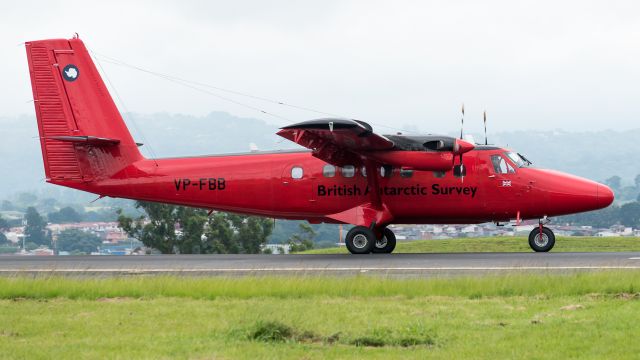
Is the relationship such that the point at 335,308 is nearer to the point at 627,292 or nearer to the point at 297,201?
the point at 627,292

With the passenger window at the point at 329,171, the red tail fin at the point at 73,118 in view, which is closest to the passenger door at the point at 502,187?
the passenger window at the point at 329,171

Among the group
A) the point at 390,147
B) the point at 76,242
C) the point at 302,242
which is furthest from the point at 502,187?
the point at 76,242

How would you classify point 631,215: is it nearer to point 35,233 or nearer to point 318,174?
point 35,233

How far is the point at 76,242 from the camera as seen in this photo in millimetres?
107438

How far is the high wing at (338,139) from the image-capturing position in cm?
2331

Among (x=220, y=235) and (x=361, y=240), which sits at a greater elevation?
(x=220, y=235)

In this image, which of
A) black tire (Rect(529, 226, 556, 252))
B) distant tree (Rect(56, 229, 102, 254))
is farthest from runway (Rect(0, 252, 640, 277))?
distant tree (Rect(56, 229, 102, 254))

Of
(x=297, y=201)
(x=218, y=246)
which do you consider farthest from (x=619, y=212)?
(x=297, y=201)

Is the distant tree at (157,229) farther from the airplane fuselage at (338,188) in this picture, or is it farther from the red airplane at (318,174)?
the airplane fuselage at (338,188)

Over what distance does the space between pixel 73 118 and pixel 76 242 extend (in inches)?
3253

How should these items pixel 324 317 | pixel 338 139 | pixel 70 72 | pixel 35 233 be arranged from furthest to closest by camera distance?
pixel 35 233 < pixel 70 72 < pixel 338 139 < pixel 324 317

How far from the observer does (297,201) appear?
88.3 ft

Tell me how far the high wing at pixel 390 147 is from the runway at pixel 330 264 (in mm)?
2471

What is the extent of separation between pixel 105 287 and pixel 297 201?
10.9 metres
